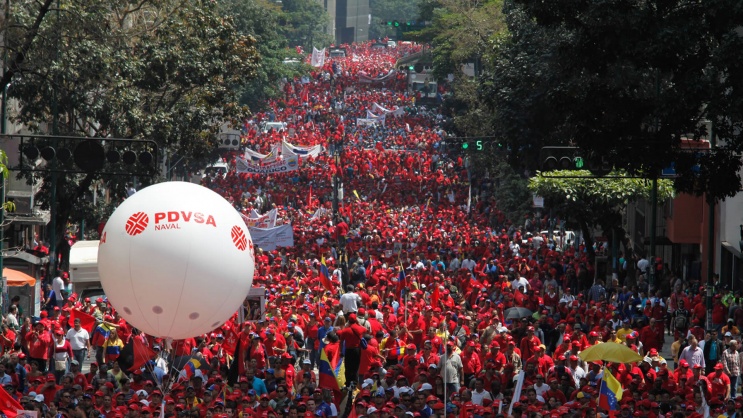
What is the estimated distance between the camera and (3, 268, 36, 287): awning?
28.5 metres

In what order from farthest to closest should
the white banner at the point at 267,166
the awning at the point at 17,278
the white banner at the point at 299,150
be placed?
the white banner at the point at 299,150 < the white banner at the point at 267,166 < the awning at the point at 17,278

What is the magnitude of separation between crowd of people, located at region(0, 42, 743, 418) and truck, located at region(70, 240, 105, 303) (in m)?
0.66

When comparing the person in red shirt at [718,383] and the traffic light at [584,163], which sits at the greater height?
the traffic light at [584,163]

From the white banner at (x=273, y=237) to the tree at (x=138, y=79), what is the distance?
265cm

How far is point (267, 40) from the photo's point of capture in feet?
282

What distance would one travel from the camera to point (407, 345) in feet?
72.4

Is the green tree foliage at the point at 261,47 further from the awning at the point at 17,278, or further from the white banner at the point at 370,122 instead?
the awning at the point at 17,278

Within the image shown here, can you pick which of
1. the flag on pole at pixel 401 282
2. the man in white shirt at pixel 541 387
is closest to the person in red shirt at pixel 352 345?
the man in white shirt at pixel 541 387

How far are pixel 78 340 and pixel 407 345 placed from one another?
527cm

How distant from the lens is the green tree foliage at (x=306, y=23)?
168 meters

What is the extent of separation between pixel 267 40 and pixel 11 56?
2376 inches

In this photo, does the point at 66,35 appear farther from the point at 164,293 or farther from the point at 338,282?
the point at 164,293

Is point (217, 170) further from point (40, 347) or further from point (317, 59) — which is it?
point (317, 59)

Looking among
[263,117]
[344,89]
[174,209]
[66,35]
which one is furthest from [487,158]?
[344,89]
